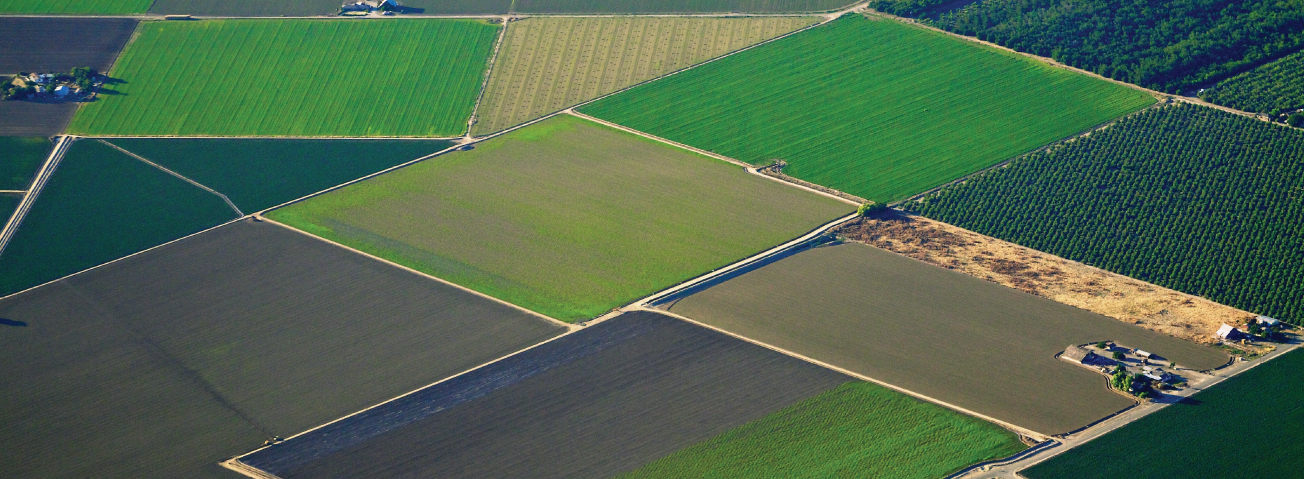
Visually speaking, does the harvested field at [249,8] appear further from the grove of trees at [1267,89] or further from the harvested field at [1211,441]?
the grove of trees at [1267,89]

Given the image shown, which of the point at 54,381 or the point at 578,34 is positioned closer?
the point at 54,381

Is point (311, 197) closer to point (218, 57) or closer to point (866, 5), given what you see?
point (218, 57)

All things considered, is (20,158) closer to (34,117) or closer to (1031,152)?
(34,117)

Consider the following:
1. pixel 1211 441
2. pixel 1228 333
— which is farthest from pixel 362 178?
pixel 1228 333

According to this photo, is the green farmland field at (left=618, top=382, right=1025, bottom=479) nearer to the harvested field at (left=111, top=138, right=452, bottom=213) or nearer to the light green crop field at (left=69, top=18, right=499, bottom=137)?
the harvested field at (left=111, top=138, right=452, bottom=213)

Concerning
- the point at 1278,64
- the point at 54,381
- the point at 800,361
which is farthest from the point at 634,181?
the point at 1278,64

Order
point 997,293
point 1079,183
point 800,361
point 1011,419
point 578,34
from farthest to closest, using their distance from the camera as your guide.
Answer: point 578,34
point 1079,183
point 997,293
point 800,361
point 1011,419
